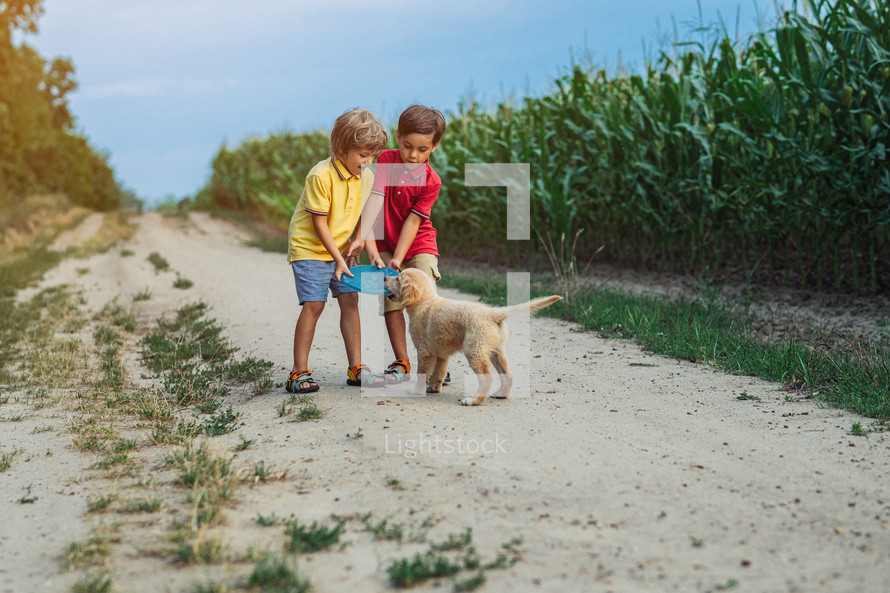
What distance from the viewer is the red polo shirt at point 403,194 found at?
15.5 feet

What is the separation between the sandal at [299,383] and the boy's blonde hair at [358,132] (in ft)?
4.89

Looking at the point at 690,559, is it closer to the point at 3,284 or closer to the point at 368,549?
the point at 368,549

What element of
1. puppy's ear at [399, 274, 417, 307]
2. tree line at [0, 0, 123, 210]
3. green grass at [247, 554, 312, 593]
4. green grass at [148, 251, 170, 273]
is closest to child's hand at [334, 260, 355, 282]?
puppy's ear at [399, 274, 417, 307]

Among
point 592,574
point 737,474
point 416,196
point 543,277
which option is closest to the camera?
point 592,574

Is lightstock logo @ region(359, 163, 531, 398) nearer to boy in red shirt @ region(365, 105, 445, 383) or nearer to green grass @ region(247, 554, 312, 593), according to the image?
boy in red shirt @ region(365, 105, 445, 383)

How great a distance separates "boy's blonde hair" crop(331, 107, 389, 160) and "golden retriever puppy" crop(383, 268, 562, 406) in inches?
32.1

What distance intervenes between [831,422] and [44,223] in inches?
1024

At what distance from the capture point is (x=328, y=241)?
459 centimetres

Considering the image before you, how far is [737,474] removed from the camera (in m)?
3.37

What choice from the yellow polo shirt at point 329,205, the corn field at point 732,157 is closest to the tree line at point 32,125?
the corn field at point 732,157

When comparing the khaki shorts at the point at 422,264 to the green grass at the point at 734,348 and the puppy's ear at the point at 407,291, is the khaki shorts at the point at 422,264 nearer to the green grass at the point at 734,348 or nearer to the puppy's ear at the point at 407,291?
the puppy's ear at the point at 407,291

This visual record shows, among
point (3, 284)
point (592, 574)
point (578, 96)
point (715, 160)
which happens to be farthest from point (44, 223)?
point (592, 574)

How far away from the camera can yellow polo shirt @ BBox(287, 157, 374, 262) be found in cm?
457

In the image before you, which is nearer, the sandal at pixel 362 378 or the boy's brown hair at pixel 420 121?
the boy's brown hair at pixel 420 121
